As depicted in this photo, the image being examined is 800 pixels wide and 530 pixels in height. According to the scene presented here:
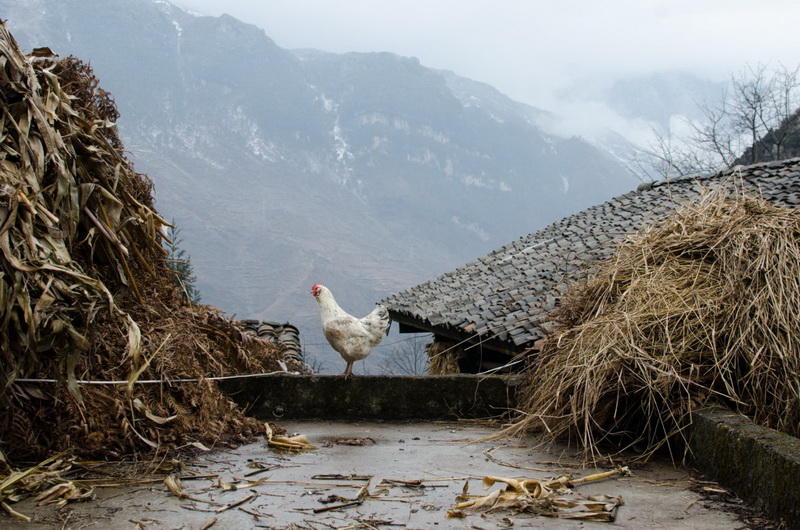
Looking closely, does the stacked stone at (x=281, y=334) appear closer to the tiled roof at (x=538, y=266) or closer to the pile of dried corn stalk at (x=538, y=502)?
the tiled roof at (x=538, y=266)

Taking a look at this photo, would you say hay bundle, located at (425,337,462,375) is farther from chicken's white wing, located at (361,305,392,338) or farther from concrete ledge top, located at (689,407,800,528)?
concrete ledge top, located at (689,407,800,528)

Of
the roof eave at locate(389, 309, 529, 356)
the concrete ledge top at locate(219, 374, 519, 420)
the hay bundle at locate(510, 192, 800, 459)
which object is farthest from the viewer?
the roof eave at locate(389, 309, 529, 356)

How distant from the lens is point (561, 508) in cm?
364

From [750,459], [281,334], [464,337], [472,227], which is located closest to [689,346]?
[750,459]

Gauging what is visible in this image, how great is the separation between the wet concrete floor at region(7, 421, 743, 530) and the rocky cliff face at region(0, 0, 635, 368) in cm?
10307

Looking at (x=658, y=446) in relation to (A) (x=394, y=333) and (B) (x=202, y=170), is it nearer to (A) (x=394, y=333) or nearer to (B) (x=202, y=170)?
(A) (x=394, y=333)

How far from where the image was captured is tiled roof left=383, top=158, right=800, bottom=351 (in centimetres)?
1070

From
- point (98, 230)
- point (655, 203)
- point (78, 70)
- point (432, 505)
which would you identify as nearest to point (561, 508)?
point (432, 505)

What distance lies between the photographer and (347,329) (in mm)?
6574

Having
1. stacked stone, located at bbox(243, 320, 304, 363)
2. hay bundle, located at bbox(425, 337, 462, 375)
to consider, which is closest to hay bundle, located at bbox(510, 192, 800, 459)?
stacked stone, located at bbox(243, 320, 304, 363)

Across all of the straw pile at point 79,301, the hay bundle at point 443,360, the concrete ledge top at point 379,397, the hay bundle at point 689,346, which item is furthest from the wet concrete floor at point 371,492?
the hay bundle at point 443,360

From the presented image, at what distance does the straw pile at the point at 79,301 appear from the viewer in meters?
3.98

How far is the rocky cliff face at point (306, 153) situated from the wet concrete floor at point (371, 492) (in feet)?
338

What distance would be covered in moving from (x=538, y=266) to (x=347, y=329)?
7.57 meters
